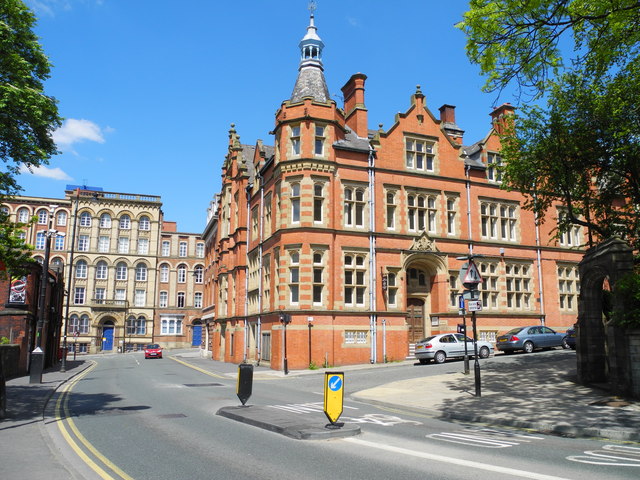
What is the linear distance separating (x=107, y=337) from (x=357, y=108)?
184ft

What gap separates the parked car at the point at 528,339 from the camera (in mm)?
29953

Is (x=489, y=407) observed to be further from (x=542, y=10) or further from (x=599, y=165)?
(x=599, y=165)

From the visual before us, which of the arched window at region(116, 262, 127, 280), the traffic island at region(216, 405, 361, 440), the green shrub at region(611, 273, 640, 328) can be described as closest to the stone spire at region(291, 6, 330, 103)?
the green shrub at region(611, 273, 640, 328)

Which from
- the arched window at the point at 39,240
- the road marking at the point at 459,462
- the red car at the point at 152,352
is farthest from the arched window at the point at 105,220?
the road marking at the point at 459,462

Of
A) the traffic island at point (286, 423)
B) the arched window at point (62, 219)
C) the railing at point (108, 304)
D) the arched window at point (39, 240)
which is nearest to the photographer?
the traffic island at point (286, 423)

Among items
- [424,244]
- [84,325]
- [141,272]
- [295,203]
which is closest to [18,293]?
[295,203]

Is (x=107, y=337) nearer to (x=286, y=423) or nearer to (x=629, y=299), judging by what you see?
(x=286, y=423)

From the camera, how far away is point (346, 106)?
3822cm

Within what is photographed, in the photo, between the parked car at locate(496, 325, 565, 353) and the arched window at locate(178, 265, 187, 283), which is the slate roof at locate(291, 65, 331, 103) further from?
the arched window at locate(178, 265, 187, 283)

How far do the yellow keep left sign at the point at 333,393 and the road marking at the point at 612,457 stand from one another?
4296mm

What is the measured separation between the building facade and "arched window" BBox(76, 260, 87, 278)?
13cm

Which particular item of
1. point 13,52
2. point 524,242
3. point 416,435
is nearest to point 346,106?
point 524,242

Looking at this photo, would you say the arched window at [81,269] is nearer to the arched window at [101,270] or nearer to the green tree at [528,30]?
the arched window at [101,270]

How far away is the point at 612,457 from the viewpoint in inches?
328
